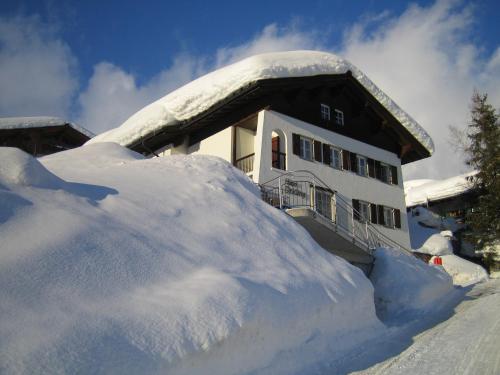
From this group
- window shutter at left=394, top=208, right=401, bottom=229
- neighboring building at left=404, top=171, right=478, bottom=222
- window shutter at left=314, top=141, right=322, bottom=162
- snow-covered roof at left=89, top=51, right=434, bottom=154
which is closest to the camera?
snow-covered roof at left=89, top=51, right=434, bottom=154

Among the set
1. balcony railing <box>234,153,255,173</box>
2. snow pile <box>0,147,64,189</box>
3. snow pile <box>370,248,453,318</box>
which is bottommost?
snow pile <box>370,248,453,318</box>

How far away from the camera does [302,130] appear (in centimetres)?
1803

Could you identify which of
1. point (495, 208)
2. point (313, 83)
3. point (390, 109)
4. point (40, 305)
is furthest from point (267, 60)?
point (495, 208)

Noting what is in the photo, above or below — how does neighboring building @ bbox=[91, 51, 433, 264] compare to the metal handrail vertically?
above

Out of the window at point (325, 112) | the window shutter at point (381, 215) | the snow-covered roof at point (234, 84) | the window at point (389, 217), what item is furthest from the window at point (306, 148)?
the window at point (389, 217)

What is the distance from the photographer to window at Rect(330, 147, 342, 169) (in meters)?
19.1

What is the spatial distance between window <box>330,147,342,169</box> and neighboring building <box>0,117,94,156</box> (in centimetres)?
1862

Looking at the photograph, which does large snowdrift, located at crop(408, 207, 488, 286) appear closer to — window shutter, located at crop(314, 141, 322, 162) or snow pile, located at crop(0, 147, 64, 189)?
window shutter, located at crop(314, 141, 322, 162)

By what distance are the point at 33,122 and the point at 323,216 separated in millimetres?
22748

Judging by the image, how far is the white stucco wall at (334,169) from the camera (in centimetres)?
1614

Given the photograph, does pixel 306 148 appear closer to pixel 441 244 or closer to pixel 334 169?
pixel 334 169

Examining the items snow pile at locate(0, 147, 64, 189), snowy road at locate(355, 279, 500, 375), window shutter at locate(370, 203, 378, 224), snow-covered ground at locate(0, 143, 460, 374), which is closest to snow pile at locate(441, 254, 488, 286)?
window shutter at locate(370, 203, 378, 224)

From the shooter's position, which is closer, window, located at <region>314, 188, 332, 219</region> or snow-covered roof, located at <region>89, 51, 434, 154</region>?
snow-covered roof, located at <region>89, 51, 434, 154</region>

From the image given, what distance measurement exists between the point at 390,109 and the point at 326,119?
3.76m
